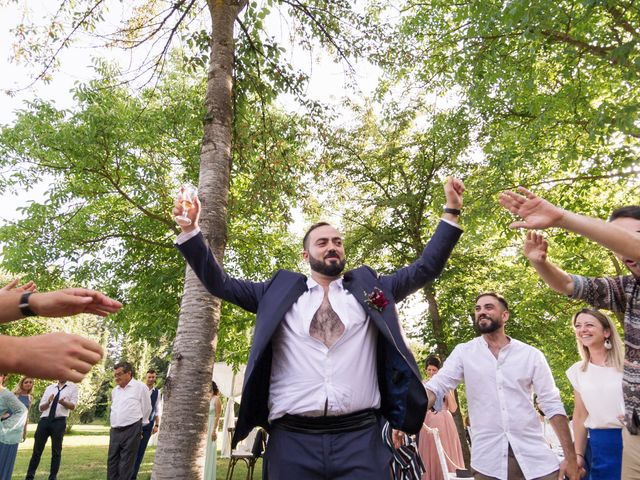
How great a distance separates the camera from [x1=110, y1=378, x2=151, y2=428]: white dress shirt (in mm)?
9594

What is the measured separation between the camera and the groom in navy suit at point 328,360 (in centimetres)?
296

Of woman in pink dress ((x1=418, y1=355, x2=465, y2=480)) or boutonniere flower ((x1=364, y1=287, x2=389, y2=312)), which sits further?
woman in pink dress ((x1=418, y1=355, x2=465, y2=480))

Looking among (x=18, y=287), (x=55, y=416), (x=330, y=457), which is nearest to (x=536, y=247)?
(x=330, y=457)

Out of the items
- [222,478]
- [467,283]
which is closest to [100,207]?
[222,478]

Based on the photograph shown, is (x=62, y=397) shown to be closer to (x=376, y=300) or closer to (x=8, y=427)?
(x=8, y=427)

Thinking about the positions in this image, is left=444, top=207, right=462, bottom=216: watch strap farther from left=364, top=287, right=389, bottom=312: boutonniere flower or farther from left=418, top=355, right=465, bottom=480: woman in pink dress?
left=418, top=355, right=465, bottom=480: woman in pink dress

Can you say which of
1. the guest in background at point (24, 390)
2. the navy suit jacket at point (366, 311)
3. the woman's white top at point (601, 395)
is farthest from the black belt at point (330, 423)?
the guest in background at point (24, 390)

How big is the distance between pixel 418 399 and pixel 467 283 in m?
13.9

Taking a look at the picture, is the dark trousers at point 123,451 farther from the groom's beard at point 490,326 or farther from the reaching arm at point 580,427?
the reaching arm at point 580,427

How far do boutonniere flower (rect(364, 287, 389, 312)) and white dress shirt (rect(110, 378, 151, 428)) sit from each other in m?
8.02

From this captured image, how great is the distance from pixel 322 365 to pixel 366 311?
49 cm

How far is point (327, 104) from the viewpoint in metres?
8.08

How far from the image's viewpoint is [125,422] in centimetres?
955

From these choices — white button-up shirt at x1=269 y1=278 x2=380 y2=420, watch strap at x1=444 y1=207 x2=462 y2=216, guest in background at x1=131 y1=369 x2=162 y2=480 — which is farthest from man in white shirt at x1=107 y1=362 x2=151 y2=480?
watch strap at x1=444 y1=207 x2=462 y2=216
